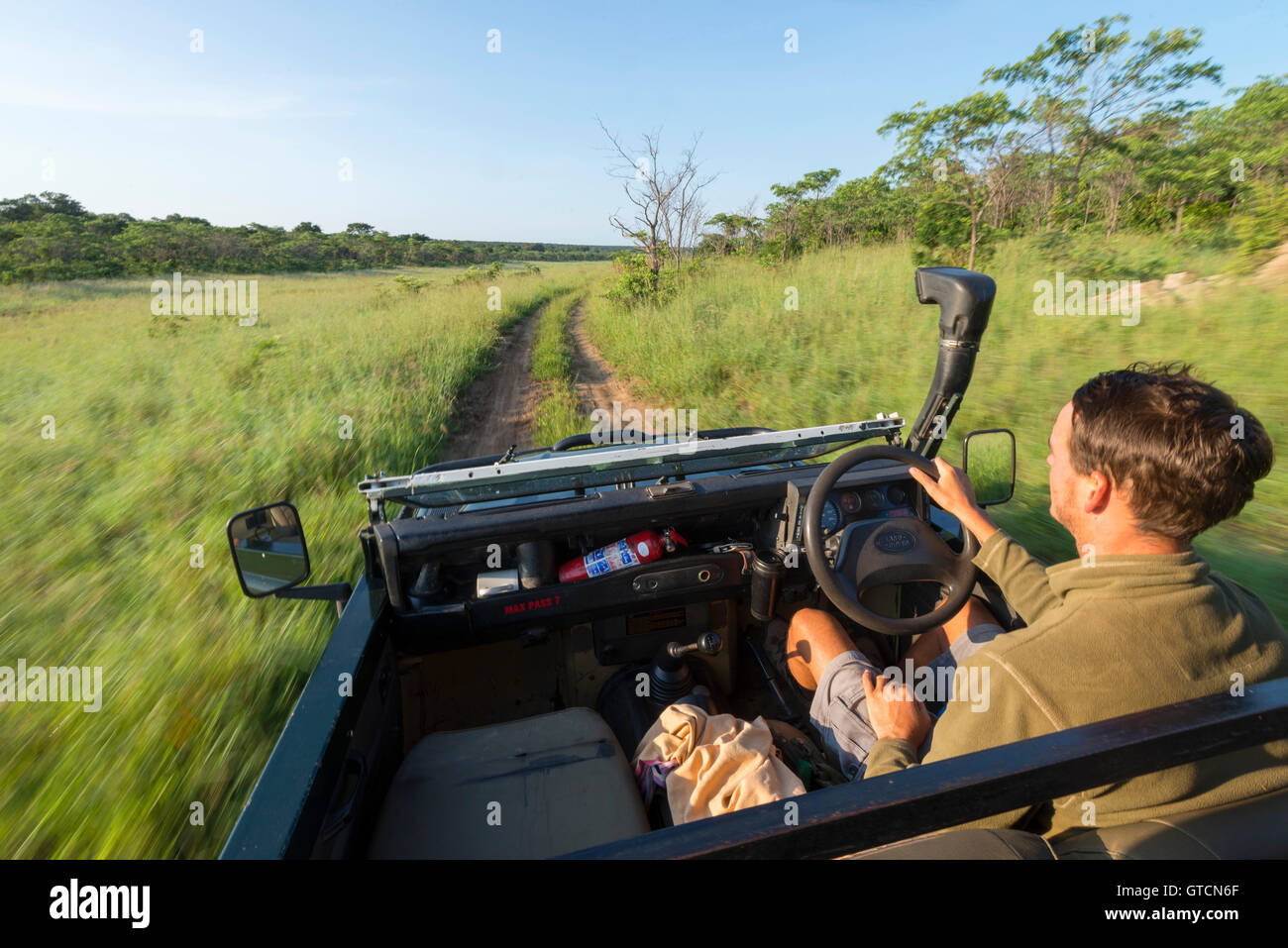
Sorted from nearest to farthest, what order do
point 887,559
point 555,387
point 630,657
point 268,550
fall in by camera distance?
point 268,550 → point 887,559 → point 630,657 → point 555,387

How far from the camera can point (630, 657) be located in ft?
8.20

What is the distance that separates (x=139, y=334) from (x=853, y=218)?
A: 17.2 m

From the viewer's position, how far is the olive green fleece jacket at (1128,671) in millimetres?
1134

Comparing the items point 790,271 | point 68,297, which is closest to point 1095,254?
point 790,271

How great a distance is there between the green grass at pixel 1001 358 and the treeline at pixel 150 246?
75.6 ft

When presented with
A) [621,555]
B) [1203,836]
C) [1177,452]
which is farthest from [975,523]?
[621,555]

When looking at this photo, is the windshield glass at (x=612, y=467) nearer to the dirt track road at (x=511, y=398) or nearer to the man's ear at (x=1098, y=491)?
the man's ear at (x=1098, y=491)

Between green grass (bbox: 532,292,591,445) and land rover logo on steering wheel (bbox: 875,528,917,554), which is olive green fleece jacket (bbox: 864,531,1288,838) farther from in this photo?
green grass (bbox: 532,292,591,445)

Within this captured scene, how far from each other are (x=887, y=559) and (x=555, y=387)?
344 inches

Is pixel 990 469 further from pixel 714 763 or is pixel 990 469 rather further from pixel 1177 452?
pixel 714 763

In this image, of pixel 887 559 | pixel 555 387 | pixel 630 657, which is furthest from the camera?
pixel 555 387

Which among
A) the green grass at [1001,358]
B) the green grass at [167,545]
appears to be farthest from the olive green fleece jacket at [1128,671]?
the green grass at [1001,358]

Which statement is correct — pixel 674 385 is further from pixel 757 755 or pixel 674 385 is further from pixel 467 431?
→ pixel 757 755
